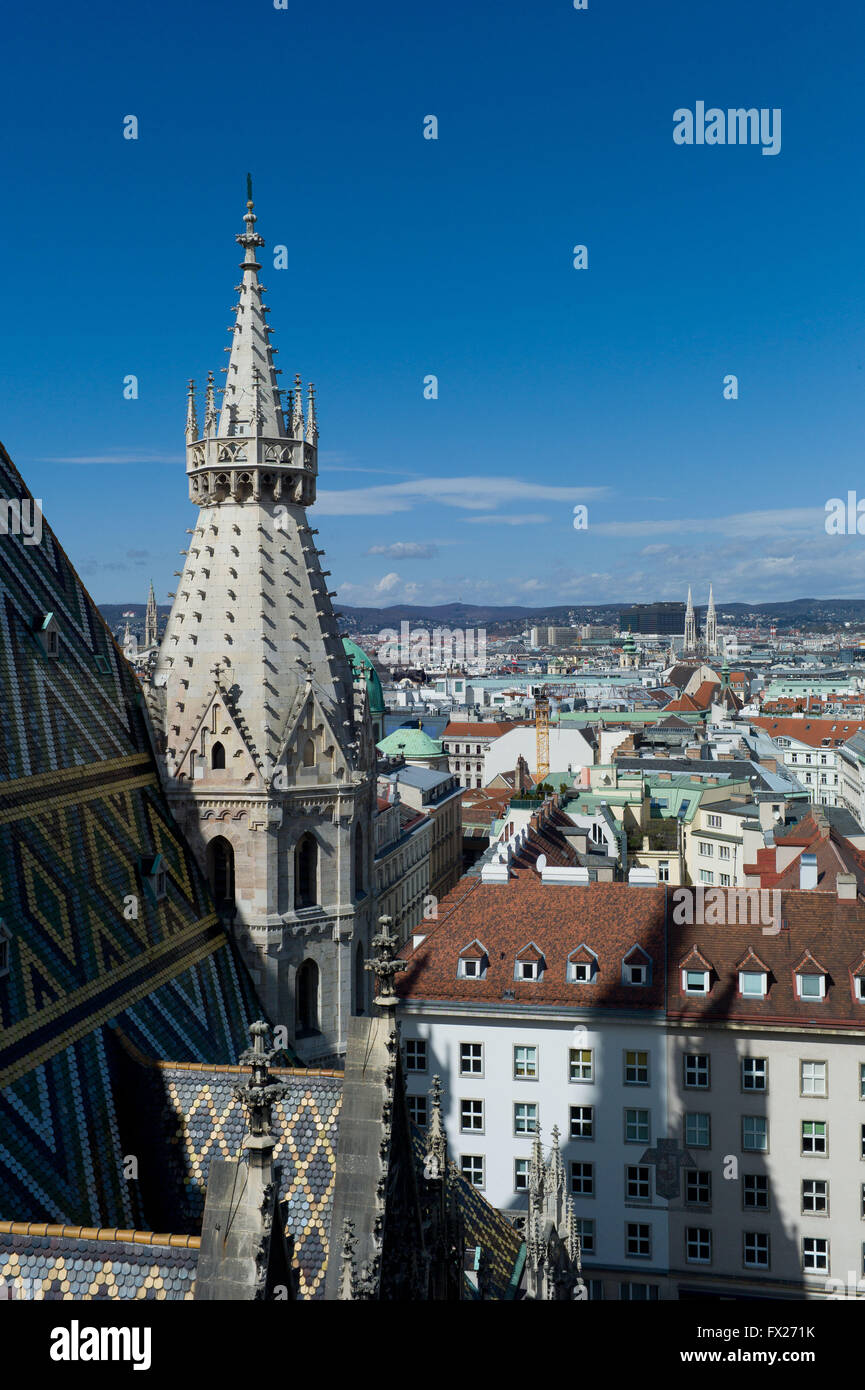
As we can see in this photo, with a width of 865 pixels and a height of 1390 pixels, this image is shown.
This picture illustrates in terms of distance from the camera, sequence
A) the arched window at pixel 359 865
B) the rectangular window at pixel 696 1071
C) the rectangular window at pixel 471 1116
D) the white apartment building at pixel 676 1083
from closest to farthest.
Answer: the arched window at pixel 359 865, the white apartment building at pixel 676 1083, the rectangular window at pixel 696 1071, the rectangular window at pixel 471 1116

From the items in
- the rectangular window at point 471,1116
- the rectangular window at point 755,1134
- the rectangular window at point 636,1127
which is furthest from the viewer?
the rectangular window at point 471,1116

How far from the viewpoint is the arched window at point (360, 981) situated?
3012cm

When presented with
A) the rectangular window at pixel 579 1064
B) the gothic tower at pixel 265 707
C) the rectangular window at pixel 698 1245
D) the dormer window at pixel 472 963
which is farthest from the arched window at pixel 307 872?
the rectangular window at pixel 698 1245

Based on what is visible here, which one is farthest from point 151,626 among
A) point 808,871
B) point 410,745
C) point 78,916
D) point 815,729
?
point 78,916

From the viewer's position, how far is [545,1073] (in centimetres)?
3778

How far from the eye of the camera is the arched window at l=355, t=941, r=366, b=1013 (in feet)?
98.8

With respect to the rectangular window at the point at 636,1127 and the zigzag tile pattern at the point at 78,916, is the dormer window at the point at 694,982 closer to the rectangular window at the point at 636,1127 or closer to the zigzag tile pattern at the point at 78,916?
the rectangular window at the point at 636,1127

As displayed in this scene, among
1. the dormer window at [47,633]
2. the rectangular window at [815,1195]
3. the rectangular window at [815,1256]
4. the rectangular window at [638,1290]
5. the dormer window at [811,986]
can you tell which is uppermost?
the dormer window at [47,633]

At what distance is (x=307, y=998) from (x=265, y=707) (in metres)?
7.40

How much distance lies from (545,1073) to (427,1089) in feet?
13.4

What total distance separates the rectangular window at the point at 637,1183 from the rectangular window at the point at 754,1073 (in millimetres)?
4089
